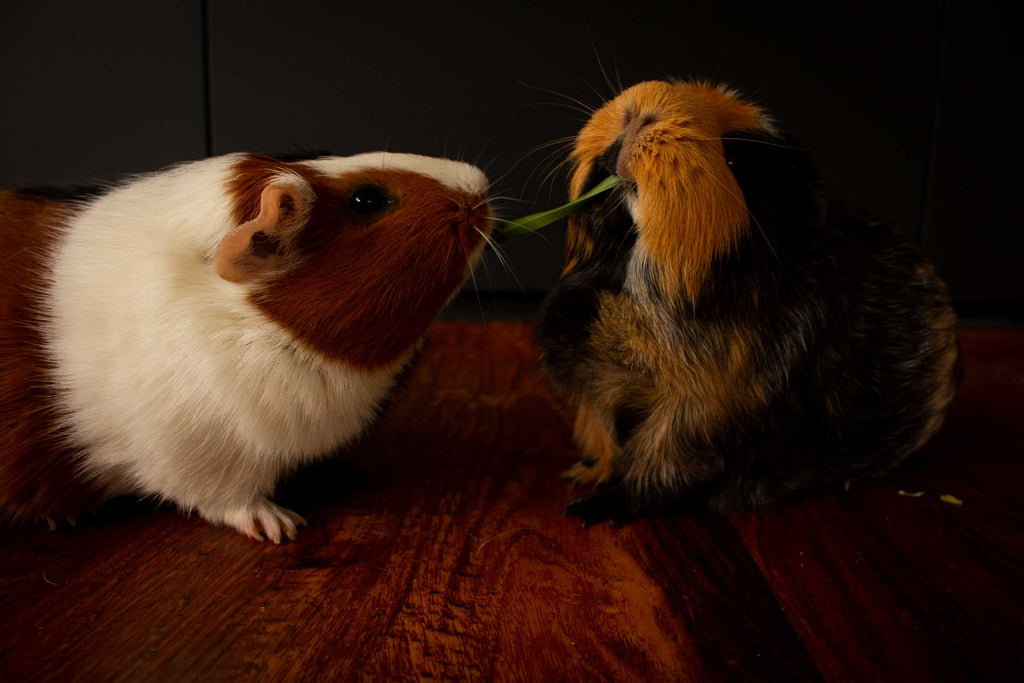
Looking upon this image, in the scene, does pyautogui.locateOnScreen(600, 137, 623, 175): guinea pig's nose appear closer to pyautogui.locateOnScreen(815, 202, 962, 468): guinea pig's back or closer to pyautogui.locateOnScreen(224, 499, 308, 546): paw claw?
pyautogui.locateOnScreen(815, 202, 962, 468): guinea pig's back

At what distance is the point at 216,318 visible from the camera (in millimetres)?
1018

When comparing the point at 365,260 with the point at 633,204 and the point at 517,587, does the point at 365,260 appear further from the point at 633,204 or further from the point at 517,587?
the point at 517,587

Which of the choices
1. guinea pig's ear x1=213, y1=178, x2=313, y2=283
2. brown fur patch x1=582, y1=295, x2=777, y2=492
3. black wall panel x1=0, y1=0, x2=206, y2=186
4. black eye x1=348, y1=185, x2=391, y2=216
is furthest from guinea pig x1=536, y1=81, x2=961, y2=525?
black wall panel x1=0, y1=0, x2=206, y2=186

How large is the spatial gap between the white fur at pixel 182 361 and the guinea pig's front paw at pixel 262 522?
0.14 feet

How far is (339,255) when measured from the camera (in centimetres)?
Answer: 104

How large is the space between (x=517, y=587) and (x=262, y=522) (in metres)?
0.41

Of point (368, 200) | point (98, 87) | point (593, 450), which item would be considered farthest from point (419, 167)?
point (98, 87)

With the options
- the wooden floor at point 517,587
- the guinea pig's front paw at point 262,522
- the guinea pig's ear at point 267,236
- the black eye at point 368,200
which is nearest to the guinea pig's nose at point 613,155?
the black eye at point 368,200

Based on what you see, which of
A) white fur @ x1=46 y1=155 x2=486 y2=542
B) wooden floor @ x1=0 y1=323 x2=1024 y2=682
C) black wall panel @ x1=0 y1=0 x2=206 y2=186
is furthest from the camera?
black wall panel @ x1=0 y1=0 x2=206 y2=186

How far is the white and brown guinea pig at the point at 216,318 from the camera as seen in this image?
1.02 metres

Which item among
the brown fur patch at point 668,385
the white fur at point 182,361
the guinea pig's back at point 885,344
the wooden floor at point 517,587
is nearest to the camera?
the wooden floor at point 517,587

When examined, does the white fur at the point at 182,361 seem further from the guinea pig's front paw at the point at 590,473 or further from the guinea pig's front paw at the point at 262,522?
the guinea pig's front paw at the point at 590,473

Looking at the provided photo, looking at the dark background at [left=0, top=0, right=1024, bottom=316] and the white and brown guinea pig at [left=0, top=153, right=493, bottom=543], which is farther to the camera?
the dark background at [left=0, top=0, right=1024, bottom=316]

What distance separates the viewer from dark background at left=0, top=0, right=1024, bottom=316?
6.51 feet
